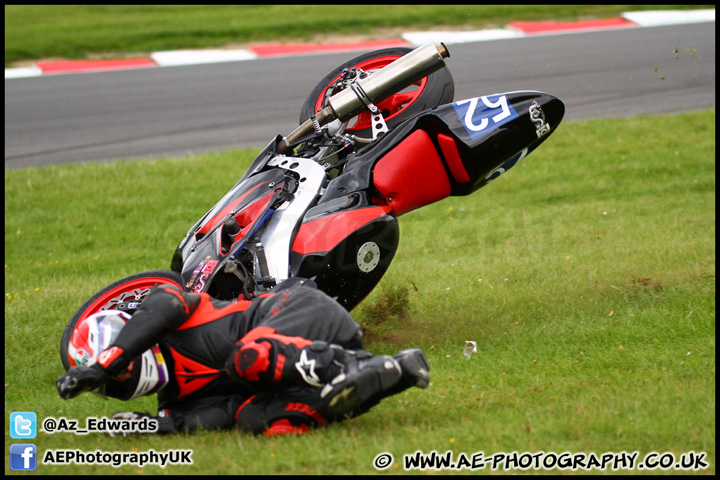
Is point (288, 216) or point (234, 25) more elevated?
point (288, 216)

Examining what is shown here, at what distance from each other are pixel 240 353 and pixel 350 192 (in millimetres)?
1499

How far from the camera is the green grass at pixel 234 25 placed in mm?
16938

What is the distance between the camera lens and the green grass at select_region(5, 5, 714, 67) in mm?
16938

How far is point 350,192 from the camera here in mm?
4980

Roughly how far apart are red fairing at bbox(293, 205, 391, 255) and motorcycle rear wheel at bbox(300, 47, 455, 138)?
854mm

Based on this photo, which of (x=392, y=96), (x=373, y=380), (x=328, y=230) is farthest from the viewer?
(x=392, y=96)

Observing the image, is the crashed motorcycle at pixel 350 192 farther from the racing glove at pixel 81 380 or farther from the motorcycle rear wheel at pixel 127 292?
the racing glove at pixel 81 380

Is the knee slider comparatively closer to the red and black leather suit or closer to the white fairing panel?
the red and black leather suit

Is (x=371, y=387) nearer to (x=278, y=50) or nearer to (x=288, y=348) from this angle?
(x=288, y=348)

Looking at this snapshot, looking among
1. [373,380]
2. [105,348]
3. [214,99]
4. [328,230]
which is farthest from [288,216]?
[214,99]

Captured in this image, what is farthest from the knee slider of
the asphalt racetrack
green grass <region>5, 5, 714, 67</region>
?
green grass <region>5, 5, 714, 67</region>

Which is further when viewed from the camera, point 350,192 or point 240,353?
point 350,192

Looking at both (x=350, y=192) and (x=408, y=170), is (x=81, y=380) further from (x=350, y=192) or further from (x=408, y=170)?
(x=408, y=170)

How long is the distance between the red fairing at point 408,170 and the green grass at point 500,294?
100cm
